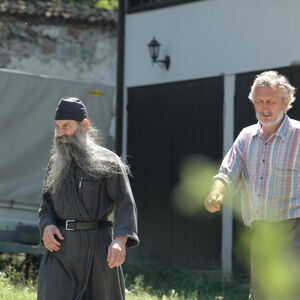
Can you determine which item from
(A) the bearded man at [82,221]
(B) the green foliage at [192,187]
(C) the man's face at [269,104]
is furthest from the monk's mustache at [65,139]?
→ (B) the green foliage at [192,187]

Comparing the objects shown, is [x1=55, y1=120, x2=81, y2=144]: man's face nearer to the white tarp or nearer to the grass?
the grass

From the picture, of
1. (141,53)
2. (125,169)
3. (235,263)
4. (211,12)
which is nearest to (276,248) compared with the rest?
(125,169)

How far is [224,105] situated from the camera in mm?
12125

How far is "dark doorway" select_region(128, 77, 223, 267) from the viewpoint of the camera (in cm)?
1230

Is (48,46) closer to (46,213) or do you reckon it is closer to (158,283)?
(158,283)

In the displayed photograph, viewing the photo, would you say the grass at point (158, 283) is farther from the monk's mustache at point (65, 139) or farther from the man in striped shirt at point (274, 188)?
the man in striped shirt at point (274, 188)

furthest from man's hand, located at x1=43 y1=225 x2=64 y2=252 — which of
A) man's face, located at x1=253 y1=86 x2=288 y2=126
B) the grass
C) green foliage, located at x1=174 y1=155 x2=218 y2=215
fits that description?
green foliage, located at x1=174 y1=155 x2=218 y2=215

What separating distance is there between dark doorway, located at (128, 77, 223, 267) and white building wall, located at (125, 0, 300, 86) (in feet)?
0.76

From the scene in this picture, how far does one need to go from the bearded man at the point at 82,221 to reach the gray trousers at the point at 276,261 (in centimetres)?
90

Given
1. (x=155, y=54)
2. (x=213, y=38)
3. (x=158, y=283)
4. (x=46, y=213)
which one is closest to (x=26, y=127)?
(x=155, y=54)

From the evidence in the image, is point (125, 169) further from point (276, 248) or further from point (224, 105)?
point (224, 105)

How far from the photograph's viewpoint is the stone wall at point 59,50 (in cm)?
1864

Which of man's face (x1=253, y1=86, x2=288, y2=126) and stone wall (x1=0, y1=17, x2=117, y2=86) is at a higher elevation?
stone wall (x1=0, y1=17, x2=117, y2=86)

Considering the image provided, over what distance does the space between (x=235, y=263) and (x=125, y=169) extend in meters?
5.82
